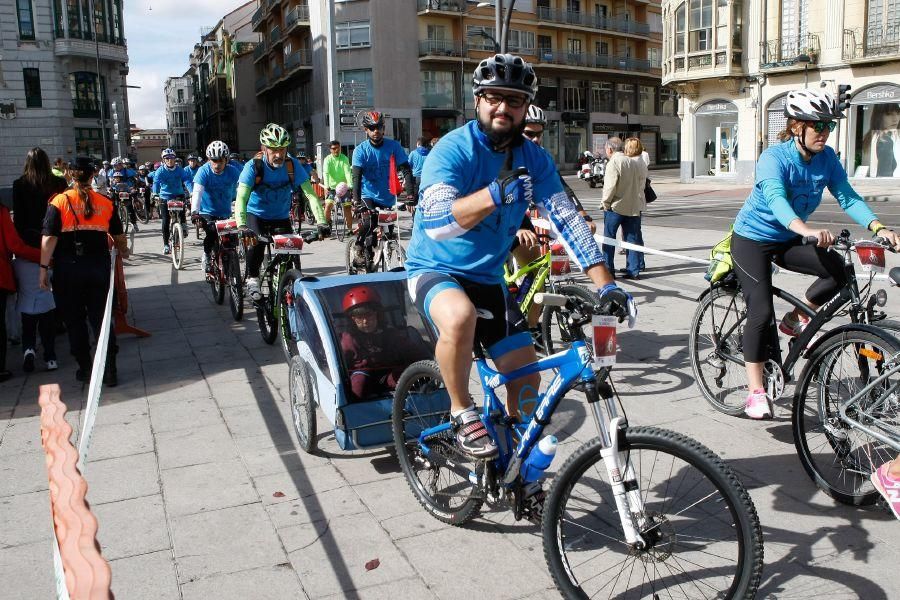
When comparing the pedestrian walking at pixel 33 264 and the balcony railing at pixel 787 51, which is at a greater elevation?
the balcony railing at pixel 787 51

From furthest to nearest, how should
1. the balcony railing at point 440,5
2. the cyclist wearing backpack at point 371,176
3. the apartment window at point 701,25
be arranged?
the balcony railing at point 440,5, the apartment window at point 701,25, the cyclist wearing backpack at point 371,176

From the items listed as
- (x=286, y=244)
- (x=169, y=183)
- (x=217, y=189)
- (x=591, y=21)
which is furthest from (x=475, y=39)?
(x=286, y=244)

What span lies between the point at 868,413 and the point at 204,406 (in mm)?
4164

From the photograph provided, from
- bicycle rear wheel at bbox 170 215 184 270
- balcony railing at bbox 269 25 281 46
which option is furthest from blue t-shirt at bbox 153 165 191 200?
balcony railing at bbox 269 25 281 46

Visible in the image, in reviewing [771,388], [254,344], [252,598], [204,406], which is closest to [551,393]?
[252,598]

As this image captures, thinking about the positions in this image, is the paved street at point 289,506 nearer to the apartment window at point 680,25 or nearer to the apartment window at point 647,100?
the apartment window at point 680,25

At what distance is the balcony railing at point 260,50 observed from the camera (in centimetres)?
6500

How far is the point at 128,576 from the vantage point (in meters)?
3.34

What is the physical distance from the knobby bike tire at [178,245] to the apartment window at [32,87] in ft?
144

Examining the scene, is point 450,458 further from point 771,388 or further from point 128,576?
point 771,388

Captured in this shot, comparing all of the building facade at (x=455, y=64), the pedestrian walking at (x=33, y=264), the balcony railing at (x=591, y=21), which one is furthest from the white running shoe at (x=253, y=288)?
the balcony railing at (x=591, y=21)

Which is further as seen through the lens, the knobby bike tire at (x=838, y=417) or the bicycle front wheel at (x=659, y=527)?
the knobby bike tire at (x=838, y=417)

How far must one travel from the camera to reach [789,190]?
4617 millimetres

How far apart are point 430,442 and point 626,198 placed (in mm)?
7176
